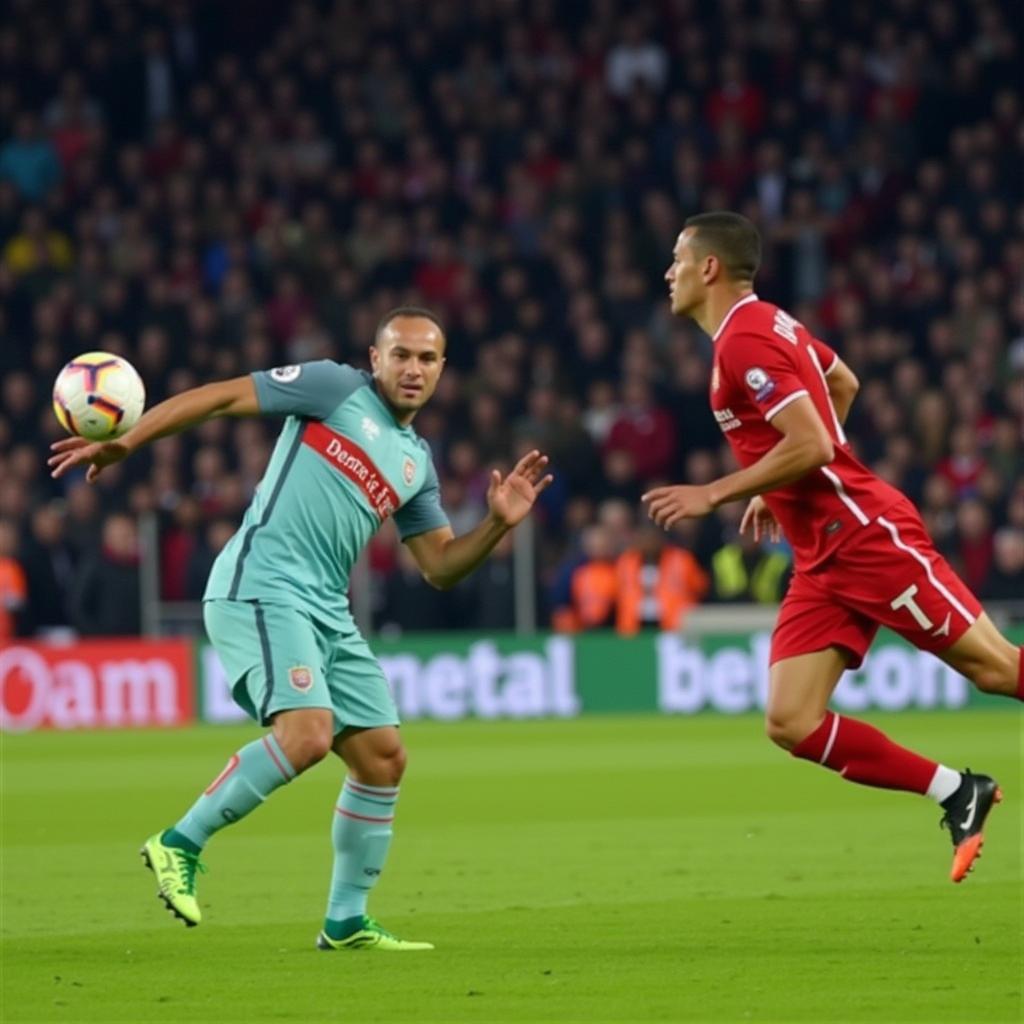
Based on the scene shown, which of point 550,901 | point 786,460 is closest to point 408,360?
point 786,460

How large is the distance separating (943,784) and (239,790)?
219cm

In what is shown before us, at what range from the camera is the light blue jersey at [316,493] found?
7266 mm

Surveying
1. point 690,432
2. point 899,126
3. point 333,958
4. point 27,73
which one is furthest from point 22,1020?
point 27,73

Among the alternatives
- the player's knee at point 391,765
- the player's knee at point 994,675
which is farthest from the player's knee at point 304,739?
the player's knee at point 994,675

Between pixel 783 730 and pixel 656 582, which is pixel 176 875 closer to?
pixel 783 730

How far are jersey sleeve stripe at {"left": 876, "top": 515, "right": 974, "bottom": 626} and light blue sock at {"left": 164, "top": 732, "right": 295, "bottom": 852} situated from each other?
204 centimetres

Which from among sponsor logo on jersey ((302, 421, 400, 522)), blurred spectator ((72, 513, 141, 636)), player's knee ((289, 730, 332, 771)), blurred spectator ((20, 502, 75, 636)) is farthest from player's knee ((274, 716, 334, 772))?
blurred spectator ((20, 502, 75, 636))

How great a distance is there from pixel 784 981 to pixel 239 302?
16.4 m

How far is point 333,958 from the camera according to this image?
275 inches

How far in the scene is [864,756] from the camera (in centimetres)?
739

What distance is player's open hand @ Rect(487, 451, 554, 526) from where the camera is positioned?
7520mm

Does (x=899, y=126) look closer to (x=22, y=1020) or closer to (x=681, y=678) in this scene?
(x=681, y=678)

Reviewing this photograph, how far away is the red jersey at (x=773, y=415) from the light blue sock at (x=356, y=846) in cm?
157

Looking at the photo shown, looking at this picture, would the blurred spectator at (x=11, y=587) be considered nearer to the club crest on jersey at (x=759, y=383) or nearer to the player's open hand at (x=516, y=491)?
the player's open hand at (x=516, y=491)
